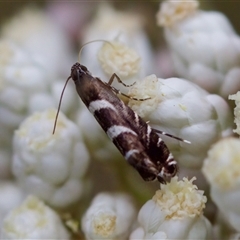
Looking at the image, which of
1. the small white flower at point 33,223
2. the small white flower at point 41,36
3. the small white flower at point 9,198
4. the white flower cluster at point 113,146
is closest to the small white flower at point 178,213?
the white flower cluster at point 113,146

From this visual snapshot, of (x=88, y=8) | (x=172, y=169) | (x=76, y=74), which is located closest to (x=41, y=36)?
(x=88, y=8)

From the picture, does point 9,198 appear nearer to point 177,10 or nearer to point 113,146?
point 113,146

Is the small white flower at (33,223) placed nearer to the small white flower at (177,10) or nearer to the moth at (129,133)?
the moth at (129,133)

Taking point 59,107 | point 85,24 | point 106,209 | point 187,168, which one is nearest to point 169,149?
point 187,168

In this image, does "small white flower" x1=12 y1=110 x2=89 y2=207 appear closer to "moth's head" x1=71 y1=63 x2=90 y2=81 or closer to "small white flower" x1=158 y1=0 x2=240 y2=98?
"moth's head" x1=71 y1=63 x2=90 y2=81

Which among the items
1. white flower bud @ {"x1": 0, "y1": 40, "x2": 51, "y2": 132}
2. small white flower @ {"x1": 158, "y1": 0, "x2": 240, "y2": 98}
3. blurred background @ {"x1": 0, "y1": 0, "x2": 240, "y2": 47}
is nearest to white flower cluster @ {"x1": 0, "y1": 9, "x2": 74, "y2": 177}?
white flower bud @ {"x1": 0, "y1": 40, "x2": 51, "y2": 132}

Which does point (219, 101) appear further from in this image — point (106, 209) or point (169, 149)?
point (106, 209)
